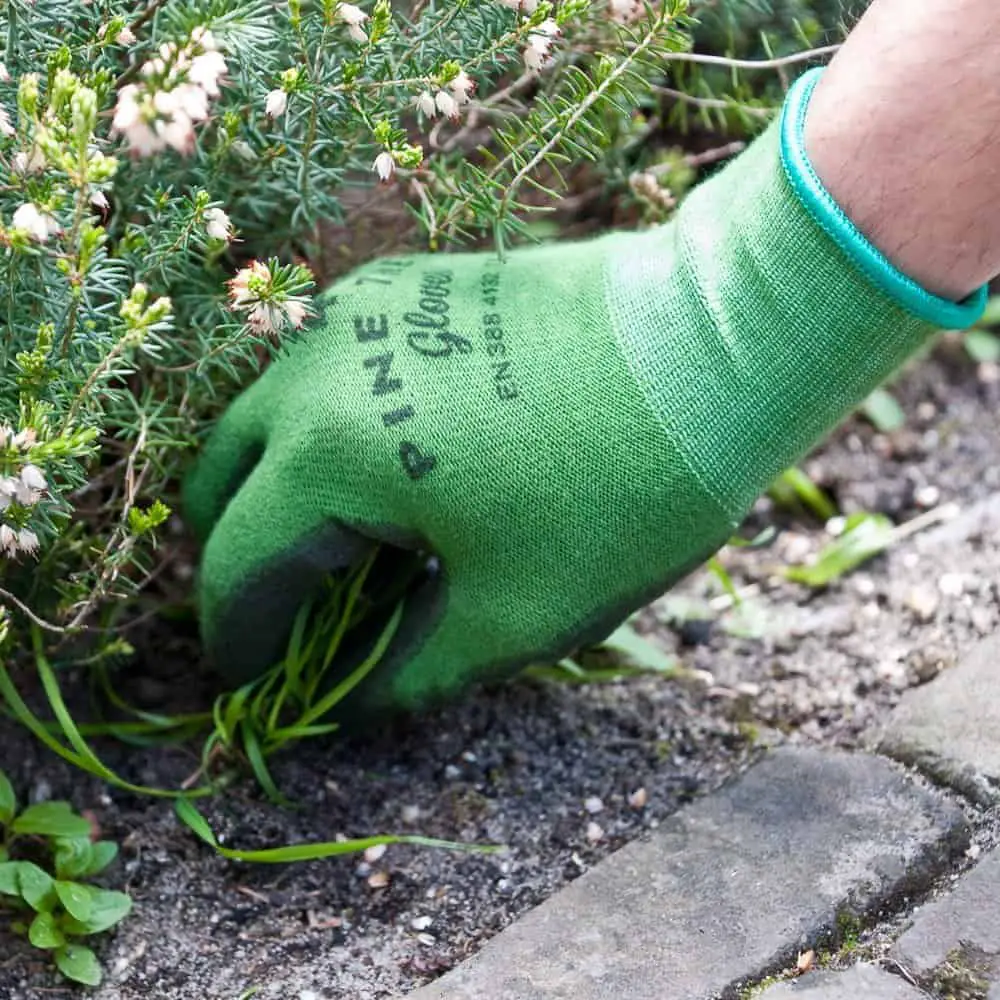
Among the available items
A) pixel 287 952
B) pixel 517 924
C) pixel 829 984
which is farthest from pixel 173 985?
pixel 829 984

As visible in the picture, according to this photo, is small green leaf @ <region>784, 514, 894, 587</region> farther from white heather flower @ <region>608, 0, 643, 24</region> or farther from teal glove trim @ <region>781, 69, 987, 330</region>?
white heather flower @ <region>608, 0, 643, 24</region>

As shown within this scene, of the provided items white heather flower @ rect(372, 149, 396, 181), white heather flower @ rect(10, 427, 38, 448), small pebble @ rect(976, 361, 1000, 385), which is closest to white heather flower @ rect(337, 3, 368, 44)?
white heather flower @ rect(372, 149, 396, 181)

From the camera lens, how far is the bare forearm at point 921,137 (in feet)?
3.99

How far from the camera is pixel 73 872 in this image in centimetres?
141

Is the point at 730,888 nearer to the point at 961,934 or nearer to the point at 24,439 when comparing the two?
the point at 961,934

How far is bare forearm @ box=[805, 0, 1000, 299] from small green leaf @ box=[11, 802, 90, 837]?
1.01 m

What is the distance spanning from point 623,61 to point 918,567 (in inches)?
36.0

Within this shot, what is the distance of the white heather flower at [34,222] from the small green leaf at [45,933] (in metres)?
0.70

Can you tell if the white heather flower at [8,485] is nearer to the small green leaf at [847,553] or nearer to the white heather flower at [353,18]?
the white heather flower at [353,18]

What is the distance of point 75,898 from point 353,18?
90cm

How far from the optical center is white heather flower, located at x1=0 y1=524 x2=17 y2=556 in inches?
46.3

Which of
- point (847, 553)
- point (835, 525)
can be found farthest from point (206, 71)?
point (835, 525)

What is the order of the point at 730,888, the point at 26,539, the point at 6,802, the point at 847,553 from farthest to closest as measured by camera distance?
the point at 847,553, the point at 6,802, the point at 730,888, the point at 26,539

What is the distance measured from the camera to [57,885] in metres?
1.36
